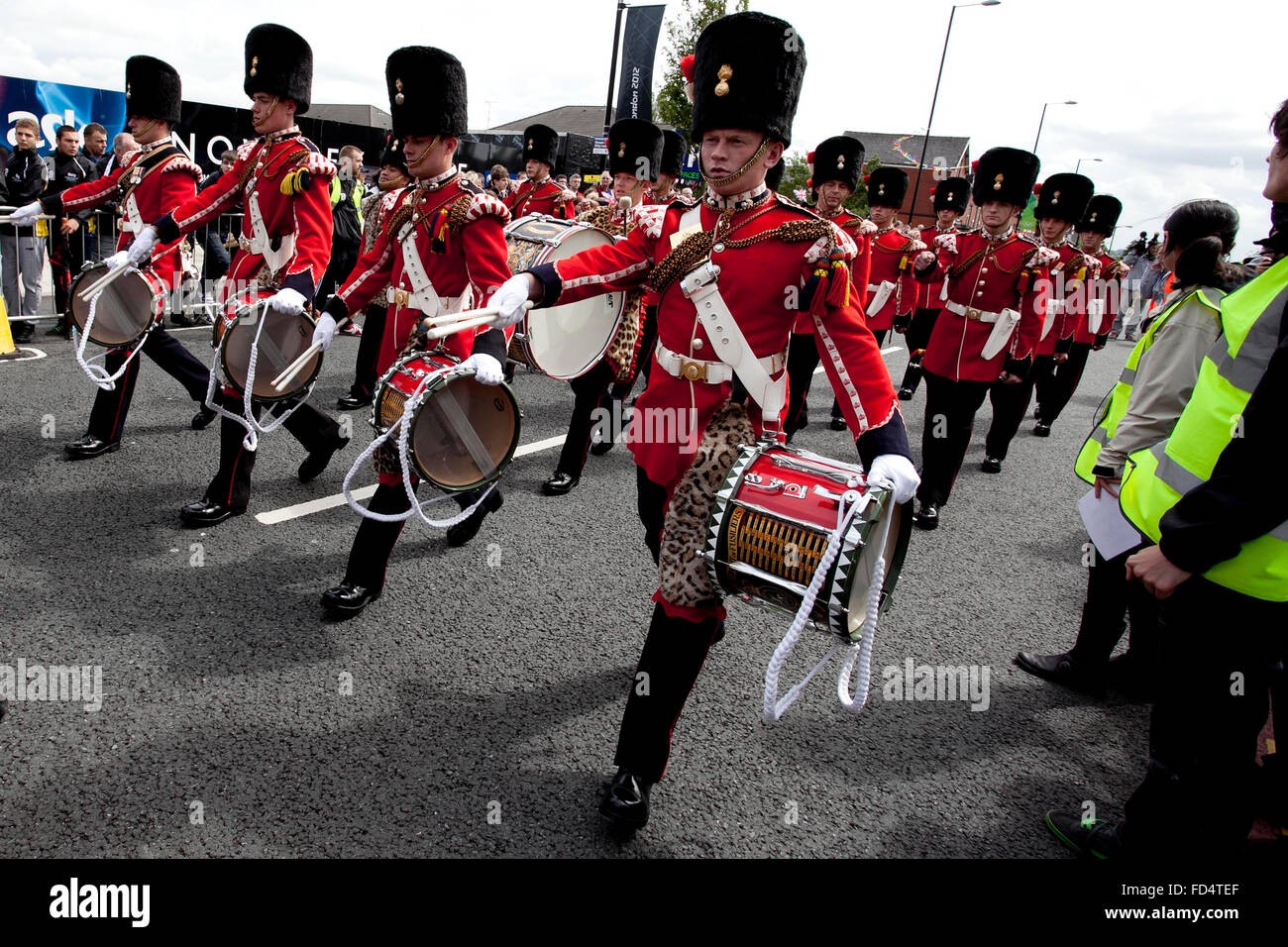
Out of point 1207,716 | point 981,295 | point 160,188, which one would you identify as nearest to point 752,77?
point 1207,716

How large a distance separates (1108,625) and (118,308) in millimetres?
5095

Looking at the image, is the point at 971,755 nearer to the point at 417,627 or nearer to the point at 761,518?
the point at 761,518

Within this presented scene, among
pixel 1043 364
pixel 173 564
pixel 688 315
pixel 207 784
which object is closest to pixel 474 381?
pixel 688 315

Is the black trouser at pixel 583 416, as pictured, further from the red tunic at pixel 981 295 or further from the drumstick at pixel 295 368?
the red tunic at pixel 981 295

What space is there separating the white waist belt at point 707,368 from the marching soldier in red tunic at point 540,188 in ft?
20.0

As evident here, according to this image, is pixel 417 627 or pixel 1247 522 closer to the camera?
pixel 1247 522

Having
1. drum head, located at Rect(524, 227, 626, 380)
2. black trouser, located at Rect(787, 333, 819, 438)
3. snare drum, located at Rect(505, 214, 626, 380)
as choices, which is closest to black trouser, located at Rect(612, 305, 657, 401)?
black trouser, located at Rect(787, 333, 819, 438)

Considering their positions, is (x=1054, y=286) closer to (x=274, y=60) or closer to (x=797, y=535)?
(x=797, y=535)

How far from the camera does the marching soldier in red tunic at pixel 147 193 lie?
467cm

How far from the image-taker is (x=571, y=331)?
Result: 165 inches

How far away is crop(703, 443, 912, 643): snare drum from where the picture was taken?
196cm

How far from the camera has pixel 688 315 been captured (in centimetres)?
241

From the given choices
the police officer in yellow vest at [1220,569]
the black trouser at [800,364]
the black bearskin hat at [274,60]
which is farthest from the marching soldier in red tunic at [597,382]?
the police officer in yellow vest at [1220,569]

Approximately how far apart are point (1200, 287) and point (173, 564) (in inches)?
166
